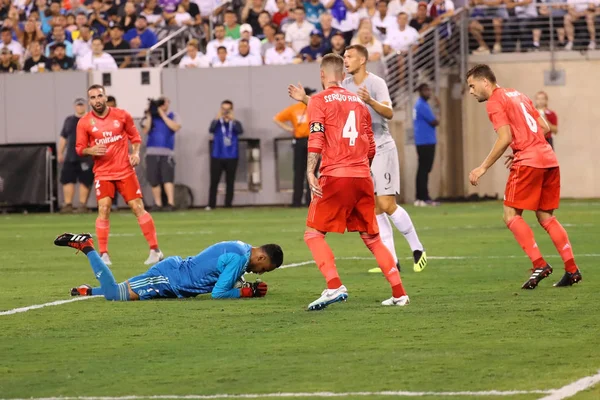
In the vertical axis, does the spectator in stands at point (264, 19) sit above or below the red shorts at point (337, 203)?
above

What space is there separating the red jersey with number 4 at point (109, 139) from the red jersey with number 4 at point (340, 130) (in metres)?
6.20

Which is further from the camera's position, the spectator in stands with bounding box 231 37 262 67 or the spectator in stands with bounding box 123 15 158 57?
the spectator in stands with bounding box 123 15 158 57

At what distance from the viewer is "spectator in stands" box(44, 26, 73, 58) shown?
31219 millimetres

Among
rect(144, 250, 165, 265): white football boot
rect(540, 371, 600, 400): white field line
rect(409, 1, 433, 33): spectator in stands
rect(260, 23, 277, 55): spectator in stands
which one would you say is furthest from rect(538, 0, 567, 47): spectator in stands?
rect(540, 371, 600, 400): white field line

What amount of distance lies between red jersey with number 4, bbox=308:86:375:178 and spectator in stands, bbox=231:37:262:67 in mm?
20141

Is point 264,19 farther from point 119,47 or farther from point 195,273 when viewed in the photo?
point 195,273

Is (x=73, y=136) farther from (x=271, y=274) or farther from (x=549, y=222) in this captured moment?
(x=549, y=222)

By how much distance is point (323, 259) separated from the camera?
1035 centimetres

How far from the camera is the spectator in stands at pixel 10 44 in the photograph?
32.0 m

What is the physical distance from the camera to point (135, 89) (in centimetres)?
3112

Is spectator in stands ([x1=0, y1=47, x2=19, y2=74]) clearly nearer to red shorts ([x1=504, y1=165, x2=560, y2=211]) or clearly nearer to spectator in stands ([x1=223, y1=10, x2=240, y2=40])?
spectator in stands ([x1=223, y1=10, x2=240, y2=40])

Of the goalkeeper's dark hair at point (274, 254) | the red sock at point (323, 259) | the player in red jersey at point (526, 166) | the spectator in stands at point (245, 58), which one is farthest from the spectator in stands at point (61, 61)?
the red sock at point (323, 259)

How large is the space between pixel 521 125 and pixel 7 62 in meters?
22.7

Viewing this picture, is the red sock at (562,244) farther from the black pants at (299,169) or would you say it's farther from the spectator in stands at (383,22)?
the spectator in stands at (383,22)
